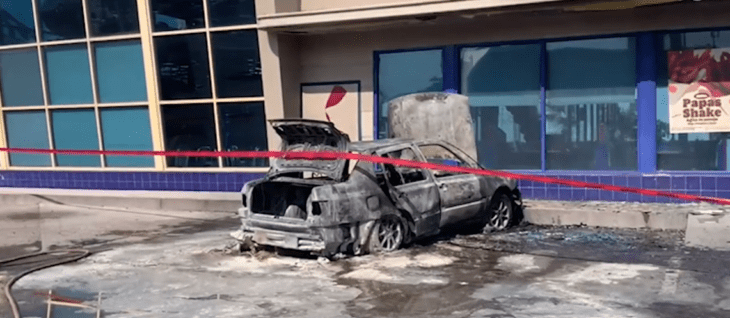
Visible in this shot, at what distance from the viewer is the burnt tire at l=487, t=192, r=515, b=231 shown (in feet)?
34.5

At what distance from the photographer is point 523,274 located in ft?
25.2

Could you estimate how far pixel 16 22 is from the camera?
1662 centimetres

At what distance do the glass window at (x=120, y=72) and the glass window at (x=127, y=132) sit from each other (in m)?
0.30

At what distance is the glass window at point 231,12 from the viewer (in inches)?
555

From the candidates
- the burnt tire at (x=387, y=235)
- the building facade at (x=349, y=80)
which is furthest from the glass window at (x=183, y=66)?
the burnt tire at (x=387, y=235)

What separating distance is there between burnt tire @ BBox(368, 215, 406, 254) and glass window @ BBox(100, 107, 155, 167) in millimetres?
8543

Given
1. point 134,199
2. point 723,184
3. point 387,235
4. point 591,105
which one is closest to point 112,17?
point 134,199

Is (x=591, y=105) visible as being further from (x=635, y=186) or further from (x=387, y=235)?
(x=387, y=235)

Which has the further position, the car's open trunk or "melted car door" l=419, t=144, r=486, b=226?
"melted car door" l=419, t=144, r=486, b=226

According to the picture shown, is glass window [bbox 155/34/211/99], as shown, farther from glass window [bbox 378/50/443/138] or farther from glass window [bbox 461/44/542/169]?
glass window [bbox 461/44/542/169]

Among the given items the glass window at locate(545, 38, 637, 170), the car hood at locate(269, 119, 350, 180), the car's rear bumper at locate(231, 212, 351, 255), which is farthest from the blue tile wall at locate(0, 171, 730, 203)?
the car's rear bumper at locate(231, 212, 351, 255)

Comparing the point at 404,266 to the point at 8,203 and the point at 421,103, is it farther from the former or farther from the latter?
the point at 8,203

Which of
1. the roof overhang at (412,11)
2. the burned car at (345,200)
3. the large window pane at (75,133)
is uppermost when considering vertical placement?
the roof overhang at (412,11)

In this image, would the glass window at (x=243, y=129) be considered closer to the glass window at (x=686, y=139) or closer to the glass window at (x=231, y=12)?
the glass window at (x=231, y=12)
